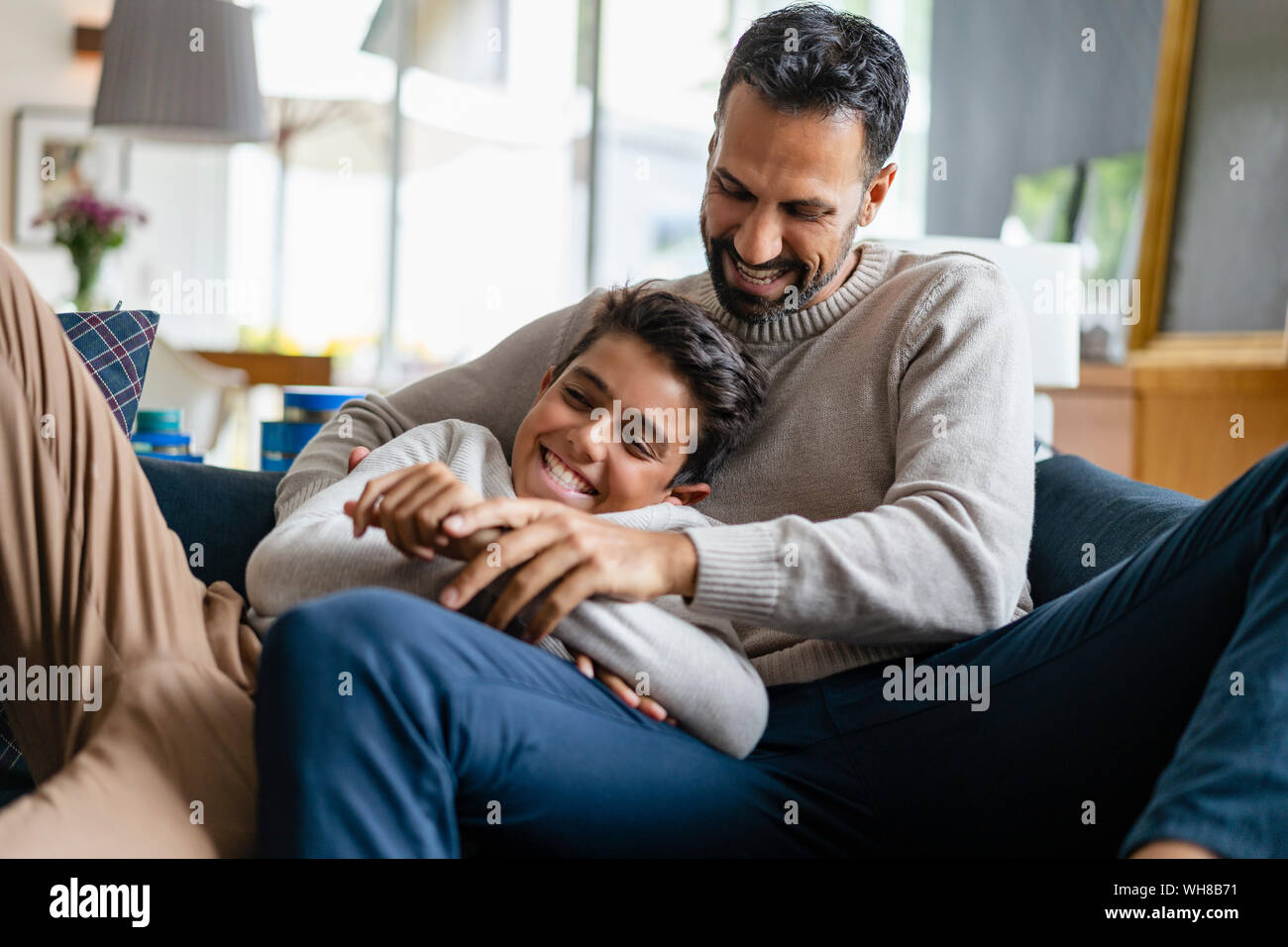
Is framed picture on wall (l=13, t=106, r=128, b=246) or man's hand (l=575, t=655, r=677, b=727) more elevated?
framed picture on wall (l=13, t=106, r=128, b=246)

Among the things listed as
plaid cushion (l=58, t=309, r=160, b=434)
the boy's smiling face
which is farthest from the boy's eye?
plaid cushion (l=58, t=309, r=160, b=434)

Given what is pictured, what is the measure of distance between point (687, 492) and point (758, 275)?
28 cm

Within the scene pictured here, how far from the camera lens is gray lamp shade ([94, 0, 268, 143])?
317 centimetres

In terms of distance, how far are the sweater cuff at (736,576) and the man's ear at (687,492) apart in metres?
0.29

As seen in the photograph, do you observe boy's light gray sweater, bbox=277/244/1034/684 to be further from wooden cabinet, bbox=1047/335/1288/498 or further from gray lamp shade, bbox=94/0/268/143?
gray lamp shade, bbox=94/0/268/143

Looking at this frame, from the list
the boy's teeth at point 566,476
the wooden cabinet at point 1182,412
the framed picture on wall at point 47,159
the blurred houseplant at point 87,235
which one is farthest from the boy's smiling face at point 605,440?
the framed picture on wall at point 47,159

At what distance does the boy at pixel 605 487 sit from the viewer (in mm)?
1055

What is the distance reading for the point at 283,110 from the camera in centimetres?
564

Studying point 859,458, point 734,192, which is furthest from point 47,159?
point 859,458

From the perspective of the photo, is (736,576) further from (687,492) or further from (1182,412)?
(1182,412)

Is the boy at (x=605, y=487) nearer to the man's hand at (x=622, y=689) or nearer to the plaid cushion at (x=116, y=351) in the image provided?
the man's hand at (x=622, y=689)

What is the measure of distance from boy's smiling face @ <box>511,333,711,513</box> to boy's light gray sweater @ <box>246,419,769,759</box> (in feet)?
0.33
